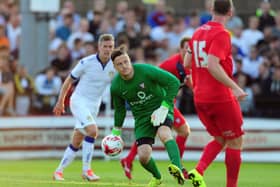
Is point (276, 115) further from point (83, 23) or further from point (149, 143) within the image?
point (149, 143)

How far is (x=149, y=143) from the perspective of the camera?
13164mm

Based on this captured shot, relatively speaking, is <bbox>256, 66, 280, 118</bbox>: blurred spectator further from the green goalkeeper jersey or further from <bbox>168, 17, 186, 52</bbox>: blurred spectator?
the green goalkeeper jersey

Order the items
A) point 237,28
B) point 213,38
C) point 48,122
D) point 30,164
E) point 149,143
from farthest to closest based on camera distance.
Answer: point 237,28 → point 48,122 → point 30,164 → point 149,143 → point 213,38

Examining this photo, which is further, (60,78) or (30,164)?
(60,78)

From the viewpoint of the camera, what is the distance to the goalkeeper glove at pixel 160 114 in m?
12.8

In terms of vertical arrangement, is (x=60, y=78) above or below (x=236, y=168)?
below

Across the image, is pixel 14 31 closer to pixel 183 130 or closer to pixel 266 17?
pixel 266 17

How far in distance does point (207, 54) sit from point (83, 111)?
4.82 m

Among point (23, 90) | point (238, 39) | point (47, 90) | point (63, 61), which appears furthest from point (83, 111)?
point (238, 39)

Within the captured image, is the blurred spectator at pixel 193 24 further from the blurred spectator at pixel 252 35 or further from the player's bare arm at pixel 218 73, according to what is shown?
the player's bare arm at pixel 218 73

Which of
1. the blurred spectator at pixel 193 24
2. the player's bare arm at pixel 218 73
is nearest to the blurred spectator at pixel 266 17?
the blurred spectator at pixel 193 24

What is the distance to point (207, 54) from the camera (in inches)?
469

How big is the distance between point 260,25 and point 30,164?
7.43 metres

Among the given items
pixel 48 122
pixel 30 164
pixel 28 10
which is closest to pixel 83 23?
pixel 28 10
